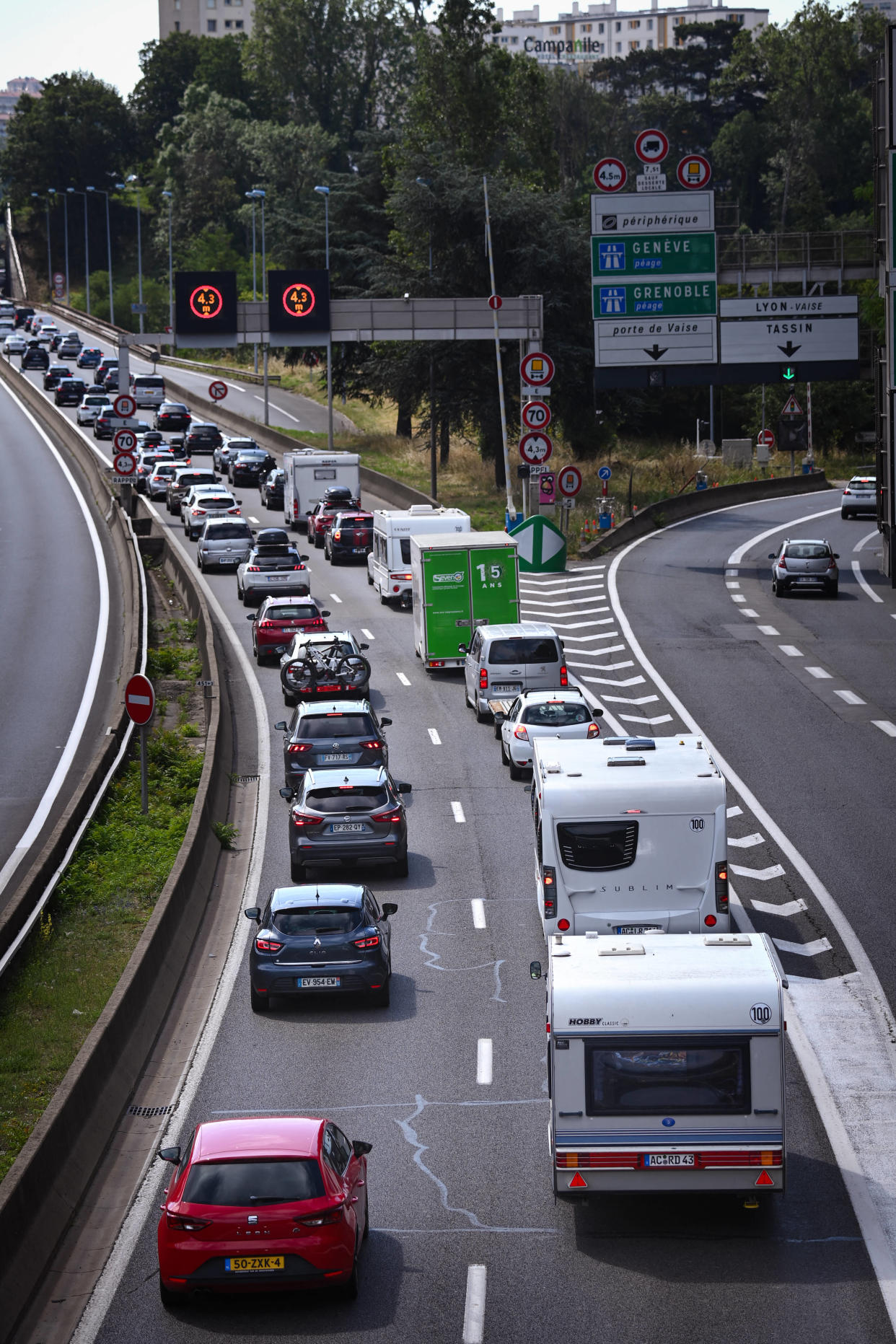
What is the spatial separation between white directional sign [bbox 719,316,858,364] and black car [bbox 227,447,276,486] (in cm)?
2760

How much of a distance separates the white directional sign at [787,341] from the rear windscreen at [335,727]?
26937mm

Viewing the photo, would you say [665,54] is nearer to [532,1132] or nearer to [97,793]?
[97,793]

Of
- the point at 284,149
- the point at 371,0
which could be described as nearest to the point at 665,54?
the point at 371,0

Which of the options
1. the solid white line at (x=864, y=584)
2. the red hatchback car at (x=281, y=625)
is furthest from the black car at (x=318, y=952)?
the solid white line at (x=864, y=584)

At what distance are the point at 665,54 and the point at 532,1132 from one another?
6768 inches

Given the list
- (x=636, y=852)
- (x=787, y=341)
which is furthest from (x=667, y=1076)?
(x=787, y=341)

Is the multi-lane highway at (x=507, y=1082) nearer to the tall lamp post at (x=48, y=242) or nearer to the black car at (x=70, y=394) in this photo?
the black car at (x=70, y=394)

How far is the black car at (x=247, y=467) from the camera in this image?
75.2m

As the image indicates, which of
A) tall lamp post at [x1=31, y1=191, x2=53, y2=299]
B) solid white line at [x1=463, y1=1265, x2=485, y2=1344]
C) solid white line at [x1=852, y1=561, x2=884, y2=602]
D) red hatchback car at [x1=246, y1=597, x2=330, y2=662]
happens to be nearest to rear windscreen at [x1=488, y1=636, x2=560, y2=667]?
red hatchback car at [x1=246, y1=597, x2=330, y2=662]

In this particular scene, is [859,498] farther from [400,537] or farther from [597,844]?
[597,844]

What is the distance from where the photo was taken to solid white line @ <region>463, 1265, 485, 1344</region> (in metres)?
12.2

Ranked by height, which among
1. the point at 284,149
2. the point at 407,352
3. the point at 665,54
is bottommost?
the point at 407,352

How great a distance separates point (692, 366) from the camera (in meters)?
53.2

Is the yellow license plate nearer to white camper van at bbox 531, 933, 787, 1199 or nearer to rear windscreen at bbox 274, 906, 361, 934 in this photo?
white camper van at bbox 531, 933, 787, 1199
